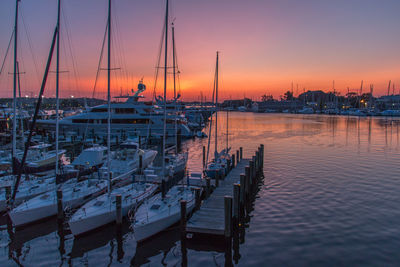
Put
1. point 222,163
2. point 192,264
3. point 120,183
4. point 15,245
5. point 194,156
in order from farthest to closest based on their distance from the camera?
1. point 194,156
2. point 222,163
3. point 120,183
4. point 15,245
5. point 192,264

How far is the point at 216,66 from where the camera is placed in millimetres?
27875

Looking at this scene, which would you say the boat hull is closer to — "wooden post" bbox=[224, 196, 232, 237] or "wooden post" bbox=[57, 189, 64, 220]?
"wooden post" bbox=[224, 196, 232, 237]

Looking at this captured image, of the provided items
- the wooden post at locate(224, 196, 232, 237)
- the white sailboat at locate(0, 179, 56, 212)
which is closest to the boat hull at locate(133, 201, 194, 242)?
the wooden post at locate(224, 196, 232, 237)

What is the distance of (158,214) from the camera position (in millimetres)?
12555

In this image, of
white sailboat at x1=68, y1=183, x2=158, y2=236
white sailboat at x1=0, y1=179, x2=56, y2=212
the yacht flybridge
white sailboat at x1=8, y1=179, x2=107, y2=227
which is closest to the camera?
white sailboat at x1=68, y1=183, x2=158, y2=236

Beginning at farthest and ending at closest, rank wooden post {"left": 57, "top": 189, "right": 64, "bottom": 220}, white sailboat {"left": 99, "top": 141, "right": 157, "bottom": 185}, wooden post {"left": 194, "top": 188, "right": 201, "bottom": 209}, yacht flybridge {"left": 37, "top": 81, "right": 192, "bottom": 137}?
yacht flybridge {"left": 37, "top": 81, "right": 192, "bottom": 137}, white sailboat {"left": 99, "top": 141, "right": 157, "bottom": 185}, wooden post {"left": 194, "top": 188, "right": 201, "bottom": 209}, wooden post {"left": 57, "top": 189, "right": 64, "bottom": 220}

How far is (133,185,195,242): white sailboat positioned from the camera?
39.2 feet

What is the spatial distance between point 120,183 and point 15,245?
625cm

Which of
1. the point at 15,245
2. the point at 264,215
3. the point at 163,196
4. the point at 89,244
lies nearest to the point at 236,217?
the point at 264,215

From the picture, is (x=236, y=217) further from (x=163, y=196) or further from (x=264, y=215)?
(x=163, y=196)

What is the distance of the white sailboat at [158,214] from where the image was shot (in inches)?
470

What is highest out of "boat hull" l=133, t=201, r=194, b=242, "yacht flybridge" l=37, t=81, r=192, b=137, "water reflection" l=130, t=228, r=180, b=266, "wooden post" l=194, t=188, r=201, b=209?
"yacht flybridge" l=37, t=81, r=192, b=137

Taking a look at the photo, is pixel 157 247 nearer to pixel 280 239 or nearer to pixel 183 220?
pixel 183 220

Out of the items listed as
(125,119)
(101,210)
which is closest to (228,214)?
(101,210)
